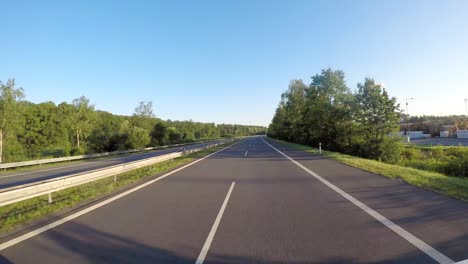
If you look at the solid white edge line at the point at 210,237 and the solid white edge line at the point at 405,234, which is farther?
the solid white edge line at the point at 210,237

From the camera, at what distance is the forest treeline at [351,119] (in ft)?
113

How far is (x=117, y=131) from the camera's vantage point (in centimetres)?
6278

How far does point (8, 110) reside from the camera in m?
37.6

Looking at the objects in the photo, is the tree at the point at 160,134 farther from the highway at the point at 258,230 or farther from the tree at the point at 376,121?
the highway at the point at 258,230

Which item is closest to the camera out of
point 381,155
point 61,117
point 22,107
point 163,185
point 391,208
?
point 391,208

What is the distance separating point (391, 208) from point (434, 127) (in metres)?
107

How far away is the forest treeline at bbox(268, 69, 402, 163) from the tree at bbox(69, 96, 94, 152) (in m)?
39.5

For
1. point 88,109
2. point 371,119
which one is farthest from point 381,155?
point 88,109

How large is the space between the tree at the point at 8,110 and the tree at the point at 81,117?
2409 cm

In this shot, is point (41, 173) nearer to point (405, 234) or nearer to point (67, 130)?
point (405, 234)

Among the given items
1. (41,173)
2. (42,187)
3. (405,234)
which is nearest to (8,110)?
(41,173)

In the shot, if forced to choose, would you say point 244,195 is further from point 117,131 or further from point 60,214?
point 117,131

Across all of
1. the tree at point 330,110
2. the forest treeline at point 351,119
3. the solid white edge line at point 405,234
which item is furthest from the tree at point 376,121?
the solid white edge line at point 405,234

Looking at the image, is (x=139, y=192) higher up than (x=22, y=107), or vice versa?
(x=22, y=107)
